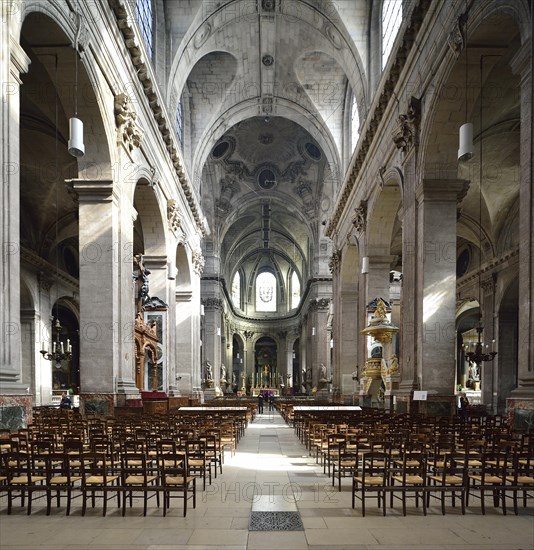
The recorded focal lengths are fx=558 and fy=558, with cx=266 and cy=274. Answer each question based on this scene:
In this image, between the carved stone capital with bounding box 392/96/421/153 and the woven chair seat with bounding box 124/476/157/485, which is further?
the carved stone capital with bounding box 392/96/421/153

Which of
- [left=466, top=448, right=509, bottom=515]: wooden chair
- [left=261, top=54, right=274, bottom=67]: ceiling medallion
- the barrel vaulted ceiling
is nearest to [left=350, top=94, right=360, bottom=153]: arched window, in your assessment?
the barrel vaulted ceiling

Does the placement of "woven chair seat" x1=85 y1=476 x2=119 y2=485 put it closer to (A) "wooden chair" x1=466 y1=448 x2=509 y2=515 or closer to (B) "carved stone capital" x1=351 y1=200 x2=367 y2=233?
(A) "wooden chair" x1=466 y1=448 x2=509 y2=515

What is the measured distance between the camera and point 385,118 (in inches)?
820

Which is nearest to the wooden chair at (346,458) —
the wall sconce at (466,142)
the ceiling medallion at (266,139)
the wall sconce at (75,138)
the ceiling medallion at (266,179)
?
the wall sconce at (466,142)

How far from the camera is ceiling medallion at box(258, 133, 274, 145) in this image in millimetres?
43925

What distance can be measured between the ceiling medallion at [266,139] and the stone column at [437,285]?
2936cm

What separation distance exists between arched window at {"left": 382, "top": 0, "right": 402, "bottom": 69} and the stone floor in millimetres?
18229

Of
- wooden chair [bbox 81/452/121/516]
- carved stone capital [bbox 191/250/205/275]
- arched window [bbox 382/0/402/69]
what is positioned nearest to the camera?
wooden chair [bbox 81/452/121/516]

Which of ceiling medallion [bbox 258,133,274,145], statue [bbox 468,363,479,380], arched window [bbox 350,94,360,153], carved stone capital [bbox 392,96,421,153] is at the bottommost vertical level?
statue [bbox 468,363,479,380]

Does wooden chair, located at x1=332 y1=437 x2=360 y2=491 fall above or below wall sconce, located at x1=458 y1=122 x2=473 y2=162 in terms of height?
below

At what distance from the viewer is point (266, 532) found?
6129mm

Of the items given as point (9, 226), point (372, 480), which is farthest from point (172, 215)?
point (372, 480)

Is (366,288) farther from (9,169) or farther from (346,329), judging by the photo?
(9,169)

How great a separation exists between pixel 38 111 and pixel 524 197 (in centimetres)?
1601
